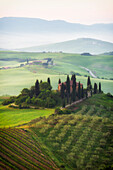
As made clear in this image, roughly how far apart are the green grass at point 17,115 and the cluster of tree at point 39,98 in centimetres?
424

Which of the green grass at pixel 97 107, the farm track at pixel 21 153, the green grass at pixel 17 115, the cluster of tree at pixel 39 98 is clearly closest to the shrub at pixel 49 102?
the cluster of tree at pixel 39 98

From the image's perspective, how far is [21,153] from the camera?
1714 inches

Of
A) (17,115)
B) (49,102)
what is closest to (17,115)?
(17,115)

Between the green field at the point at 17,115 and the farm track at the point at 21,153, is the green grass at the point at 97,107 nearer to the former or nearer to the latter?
the green field at the point at 17,115

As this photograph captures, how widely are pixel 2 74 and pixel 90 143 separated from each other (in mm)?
134341

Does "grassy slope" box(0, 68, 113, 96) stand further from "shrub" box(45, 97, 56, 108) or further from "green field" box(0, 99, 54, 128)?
"green field" box(0, 99, 54, 128)

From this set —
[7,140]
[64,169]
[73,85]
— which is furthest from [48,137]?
[73,85]

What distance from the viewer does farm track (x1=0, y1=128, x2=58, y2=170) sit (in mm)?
39812

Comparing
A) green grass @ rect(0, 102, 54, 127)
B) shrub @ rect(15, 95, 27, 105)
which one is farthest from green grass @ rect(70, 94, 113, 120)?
shrub @ rect(15, 95, 27, 105)

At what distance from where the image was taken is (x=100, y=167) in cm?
3966

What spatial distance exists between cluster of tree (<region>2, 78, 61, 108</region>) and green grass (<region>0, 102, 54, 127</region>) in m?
4.24

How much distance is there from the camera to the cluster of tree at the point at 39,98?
257 feet

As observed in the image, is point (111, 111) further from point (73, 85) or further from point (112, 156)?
point (112, 156)

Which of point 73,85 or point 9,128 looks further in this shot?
point 73,85
